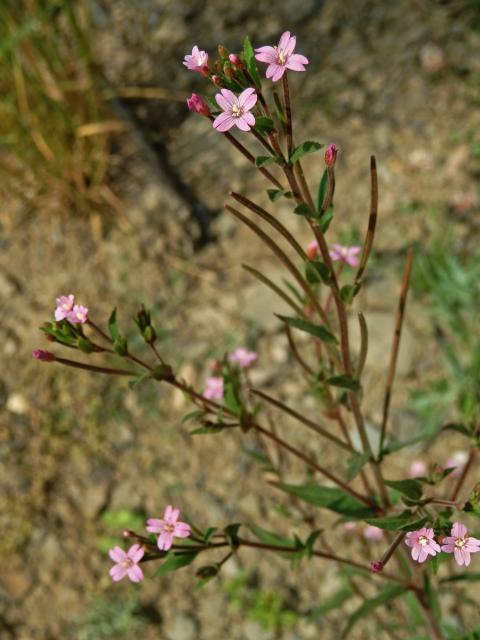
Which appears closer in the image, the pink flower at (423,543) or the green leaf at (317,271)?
the pink flower at (423,543)

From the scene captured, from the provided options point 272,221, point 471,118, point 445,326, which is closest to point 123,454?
point 445,326

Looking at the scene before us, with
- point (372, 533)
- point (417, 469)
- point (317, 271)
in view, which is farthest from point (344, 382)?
point (417, 469)

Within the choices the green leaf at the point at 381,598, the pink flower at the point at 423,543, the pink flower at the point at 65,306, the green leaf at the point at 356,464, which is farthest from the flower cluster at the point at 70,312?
the green leaf at the point at 381,598

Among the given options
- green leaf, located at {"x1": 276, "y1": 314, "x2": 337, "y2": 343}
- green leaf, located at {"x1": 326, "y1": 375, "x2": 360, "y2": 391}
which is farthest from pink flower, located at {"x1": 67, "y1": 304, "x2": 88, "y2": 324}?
green leaf, located at {"x1": 326, "y1": 375, "x2": 360, "y2": 391}

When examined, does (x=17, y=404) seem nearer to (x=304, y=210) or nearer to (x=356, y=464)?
(x=356, y=464)

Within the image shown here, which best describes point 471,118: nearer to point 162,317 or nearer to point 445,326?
point 445,326

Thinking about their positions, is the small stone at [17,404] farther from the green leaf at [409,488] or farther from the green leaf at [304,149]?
the green leaf at [304,149]
